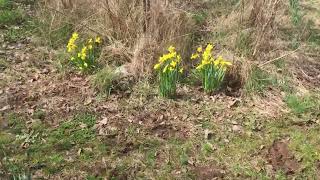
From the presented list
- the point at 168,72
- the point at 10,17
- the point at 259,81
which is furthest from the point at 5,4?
the point at 259,81

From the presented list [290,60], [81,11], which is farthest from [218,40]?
[81,11]

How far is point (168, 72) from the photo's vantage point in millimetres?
4293

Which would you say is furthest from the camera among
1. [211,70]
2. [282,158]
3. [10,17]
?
[10,17]

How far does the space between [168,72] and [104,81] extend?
0.70 m

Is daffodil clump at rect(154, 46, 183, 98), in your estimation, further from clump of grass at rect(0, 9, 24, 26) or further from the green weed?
clump of grass at rect(0, 9, 24, 26)

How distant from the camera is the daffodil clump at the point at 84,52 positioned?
472 cm

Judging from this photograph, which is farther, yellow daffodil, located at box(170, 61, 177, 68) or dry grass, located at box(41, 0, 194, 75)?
dry grass, located at box(41, 0, 194, 75)

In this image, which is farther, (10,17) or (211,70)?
(10,17)

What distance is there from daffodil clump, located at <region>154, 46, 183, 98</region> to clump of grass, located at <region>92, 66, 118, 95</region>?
519mm

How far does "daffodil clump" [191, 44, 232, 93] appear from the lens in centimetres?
432

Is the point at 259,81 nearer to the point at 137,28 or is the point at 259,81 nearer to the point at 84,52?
the point at 137,28

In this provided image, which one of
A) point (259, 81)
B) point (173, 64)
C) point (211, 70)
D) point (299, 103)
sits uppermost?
point (173, 64)

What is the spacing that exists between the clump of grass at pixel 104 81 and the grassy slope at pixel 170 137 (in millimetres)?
159

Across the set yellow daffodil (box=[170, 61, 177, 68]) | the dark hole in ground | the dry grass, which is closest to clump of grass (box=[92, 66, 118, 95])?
the dry grass
